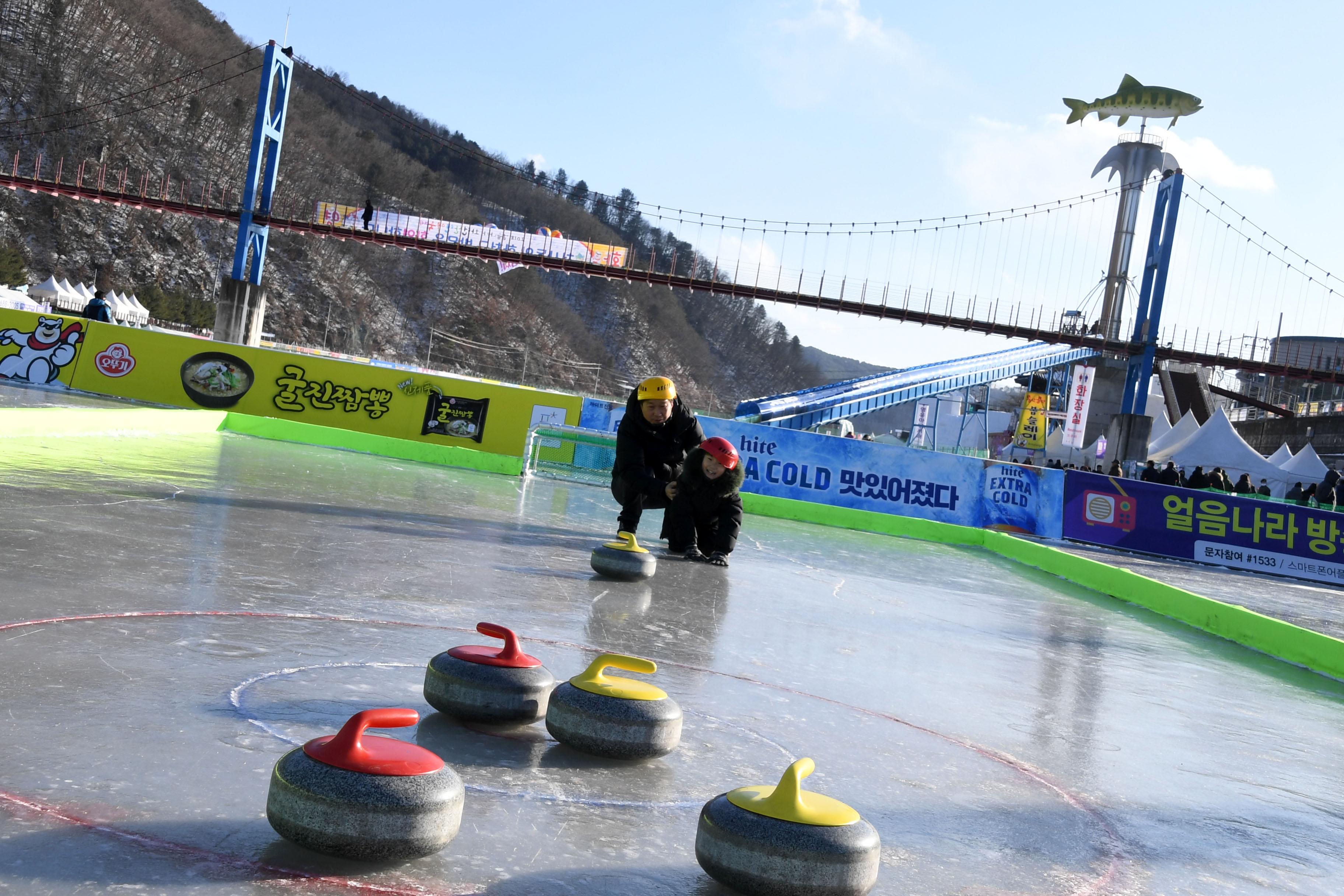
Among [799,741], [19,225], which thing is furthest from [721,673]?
[19,225]

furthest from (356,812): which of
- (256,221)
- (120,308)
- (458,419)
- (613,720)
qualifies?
(120,308)

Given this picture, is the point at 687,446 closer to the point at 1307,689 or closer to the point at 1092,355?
the point at 1307,689

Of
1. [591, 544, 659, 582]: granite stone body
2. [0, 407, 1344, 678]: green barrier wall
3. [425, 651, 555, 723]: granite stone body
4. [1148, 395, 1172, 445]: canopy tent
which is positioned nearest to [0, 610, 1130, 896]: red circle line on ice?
[425, 651, 555, 723]: granite stone body

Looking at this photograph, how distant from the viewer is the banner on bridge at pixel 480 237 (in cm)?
3869

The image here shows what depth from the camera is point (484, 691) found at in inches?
120

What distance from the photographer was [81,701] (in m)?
2.83

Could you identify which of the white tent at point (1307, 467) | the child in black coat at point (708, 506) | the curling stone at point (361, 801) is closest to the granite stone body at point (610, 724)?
the curling stone at point (361, 801)

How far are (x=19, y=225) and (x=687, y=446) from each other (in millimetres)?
58990

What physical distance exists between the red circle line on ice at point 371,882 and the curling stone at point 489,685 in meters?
1.02

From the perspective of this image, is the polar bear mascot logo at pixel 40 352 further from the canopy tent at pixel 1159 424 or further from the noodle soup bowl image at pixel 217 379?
the canopy tent at pixel 1159 424

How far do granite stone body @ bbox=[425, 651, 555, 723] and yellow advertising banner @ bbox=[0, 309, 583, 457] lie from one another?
42.0ft

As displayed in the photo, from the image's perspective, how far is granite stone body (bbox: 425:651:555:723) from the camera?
3.04 metres

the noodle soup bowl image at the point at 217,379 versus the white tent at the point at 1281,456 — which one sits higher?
the white tent at the point at 1281,456

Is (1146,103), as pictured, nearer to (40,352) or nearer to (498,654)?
(40,352)
